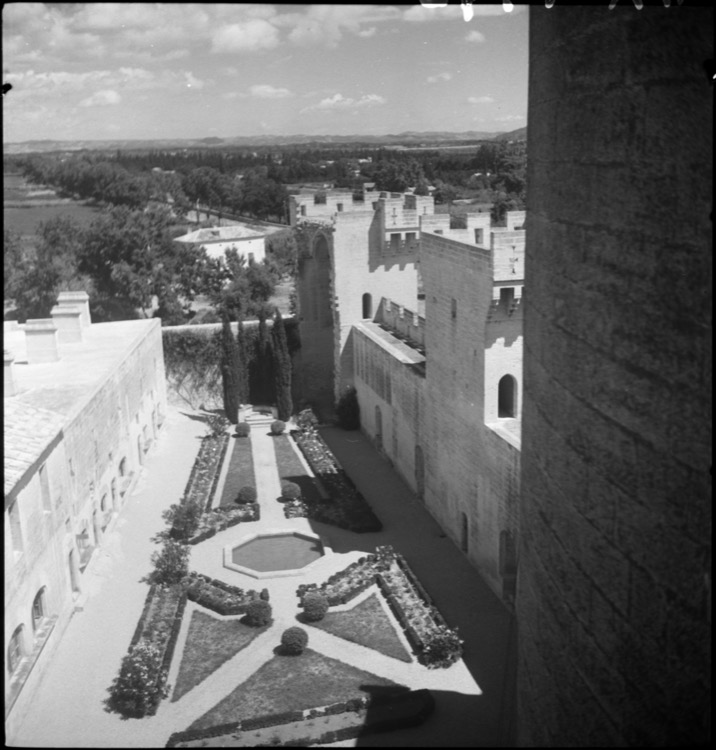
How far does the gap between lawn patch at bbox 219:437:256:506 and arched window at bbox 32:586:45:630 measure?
566 cm

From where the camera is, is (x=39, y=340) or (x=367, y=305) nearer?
(x=39, y=340)

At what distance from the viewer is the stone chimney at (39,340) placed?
56.5ft

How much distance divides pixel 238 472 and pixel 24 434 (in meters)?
7.22

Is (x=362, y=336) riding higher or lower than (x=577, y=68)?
lower

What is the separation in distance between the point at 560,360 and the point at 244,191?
189 feet

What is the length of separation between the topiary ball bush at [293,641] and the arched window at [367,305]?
35.9ft

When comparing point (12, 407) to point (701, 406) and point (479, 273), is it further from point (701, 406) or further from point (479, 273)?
point (701, 406)

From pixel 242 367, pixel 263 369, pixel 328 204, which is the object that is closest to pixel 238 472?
pixel 242 367

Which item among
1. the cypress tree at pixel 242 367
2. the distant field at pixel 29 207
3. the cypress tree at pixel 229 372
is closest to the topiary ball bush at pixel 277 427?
the cypress tree at pixel 229 372

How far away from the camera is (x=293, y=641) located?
11.2 metres

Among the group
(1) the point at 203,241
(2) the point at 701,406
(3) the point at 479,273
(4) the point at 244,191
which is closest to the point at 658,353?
(2) the point at 701,406

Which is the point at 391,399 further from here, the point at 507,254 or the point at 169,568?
the point at 507,254

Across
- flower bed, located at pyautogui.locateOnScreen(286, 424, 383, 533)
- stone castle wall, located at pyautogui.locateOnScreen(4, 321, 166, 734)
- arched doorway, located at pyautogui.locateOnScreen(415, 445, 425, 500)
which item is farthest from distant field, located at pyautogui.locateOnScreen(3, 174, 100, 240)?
arched doorway, located at pyautogui.locateOnScreen(415, 445, 425, 500)

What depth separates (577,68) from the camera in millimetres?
2822
